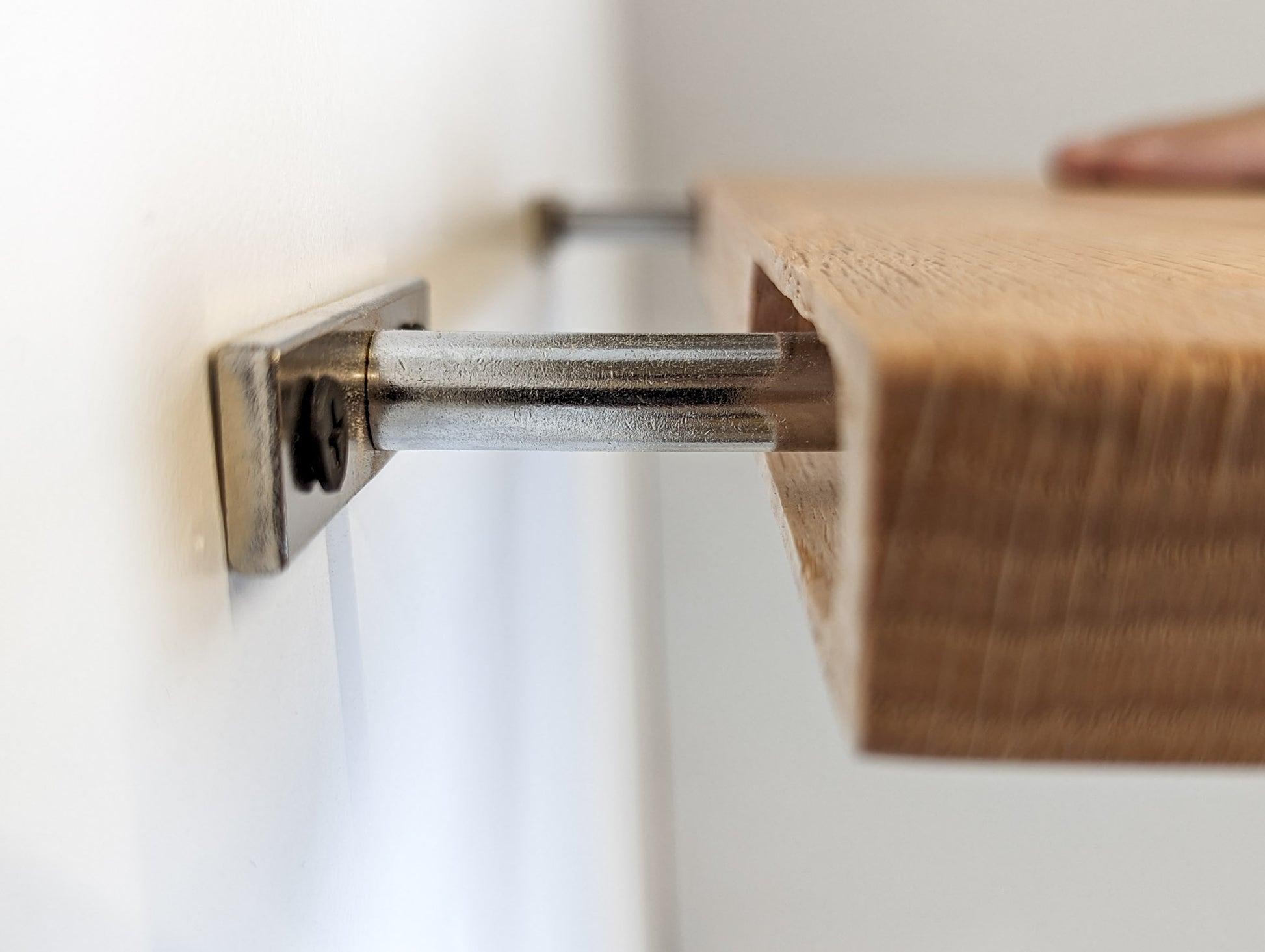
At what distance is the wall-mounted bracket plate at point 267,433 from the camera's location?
0.12 metres

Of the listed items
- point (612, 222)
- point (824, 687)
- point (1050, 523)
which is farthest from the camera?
point (824, 687)

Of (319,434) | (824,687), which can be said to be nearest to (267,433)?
(319,434)

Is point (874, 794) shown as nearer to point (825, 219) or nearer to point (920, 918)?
point (920, 918)

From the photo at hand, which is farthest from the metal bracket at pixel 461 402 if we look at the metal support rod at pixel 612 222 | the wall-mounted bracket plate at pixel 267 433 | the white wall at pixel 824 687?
the white wall at pixel 824 687

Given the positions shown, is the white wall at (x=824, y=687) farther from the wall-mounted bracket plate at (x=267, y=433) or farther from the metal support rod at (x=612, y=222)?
the wall-mounted bracket plate at (x=267, y=433)

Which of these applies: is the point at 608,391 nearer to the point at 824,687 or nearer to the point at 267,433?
the point at 267,433

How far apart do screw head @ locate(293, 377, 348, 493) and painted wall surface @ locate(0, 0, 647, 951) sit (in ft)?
0.04

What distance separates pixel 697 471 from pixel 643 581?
126mm

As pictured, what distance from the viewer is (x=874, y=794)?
973mm

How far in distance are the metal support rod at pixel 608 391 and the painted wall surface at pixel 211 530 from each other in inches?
0.9

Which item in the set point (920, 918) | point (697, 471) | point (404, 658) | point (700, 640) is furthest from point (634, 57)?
point (920, 918)

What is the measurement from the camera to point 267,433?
0.40 ft

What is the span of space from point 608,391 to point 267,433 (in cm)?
4

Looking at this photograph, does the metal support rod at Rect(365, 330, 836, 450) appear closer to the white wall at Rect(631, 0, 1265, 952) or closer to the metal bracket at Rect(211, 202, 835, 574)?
the metal bracket at Rect(211, 202, 835, 574)
